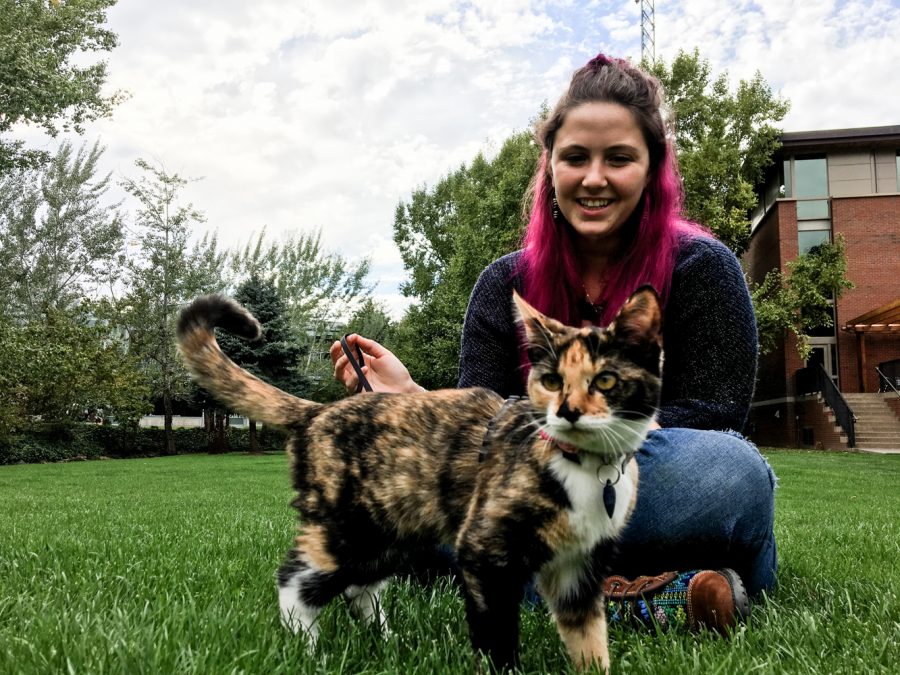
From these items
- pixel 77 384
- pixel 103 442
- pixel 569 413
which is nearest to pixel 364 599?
pixel 569 413

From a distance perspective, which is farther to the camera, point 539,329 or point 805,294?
point 805,294

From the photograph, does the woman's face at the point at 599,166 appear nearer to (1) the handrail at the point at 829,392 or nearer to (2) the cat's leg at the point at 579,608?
(2) the cat's leg at the point at 579,608

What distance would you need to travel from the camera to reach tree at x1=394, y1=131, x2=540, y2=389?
26.2m

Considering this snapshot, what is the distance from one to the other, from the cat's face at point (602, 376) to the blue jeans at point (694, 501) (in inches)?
27.7

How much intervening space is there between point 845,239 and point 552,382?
1194 inches

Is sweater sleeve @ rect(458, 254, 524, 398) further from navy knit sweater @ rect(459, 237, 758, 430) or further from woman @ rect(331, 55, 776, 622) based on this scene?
navy knit sweater @ rect(459, 237, 758, 430)

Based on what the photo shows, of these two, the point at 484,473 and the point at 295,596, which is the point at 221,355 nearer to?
the point at 295,596

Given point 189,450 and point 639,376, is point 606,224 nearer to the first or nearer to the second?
point 639,376

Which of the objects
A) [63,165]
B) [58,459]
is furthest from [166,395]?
[63,165]

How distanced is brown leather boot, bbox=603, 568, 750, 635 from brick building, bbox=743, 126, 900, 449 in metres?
27.2

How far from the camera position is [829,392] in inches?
1008

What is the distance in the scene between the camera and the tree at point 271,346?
28031mm

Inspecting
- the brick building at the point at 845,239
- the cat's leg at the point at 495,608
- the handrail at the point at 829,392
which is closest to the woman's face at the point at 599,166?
the cat's leg at the point at 495,608

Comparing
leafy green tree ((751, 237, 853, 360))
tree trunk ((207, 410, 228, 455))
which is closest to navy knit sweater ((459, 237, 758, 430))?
leafy green tree ((751, 237, 853, 360))
